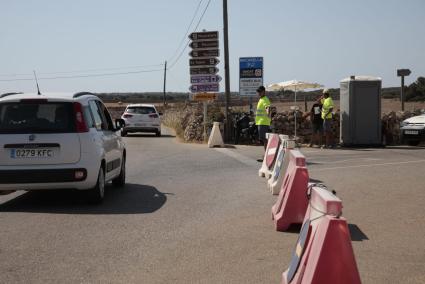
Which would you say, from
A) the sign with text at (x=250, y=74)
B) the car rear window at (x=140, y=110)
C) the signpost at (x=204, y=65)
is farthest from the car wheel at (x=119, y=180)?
the car rear window at (x=140, y=110)

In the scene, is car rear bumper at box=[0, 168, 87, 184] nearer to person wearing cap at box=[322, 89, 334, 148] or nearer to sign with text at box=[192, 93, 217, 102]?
person wearing cap at box=[322, 89, 334, 148]

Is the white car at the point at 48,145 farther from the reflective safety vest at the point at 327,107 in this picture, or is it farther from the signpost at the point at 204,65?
the signpost at the point at 204,65

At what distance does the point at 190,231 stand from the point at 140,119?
23.0 metres

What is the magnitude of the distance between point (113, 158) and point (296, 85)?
19.0 meters

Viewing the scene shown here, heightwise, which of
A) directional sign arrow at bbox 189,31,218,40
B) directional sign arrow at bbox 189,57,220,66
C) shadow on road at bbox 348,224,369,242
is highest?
directional sign arrow at bbox 189,31,218,40

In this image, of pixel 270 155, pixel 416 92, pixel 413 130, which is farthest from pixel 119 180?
pixel 416 92

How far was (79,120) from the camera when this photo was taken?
30.7 ft

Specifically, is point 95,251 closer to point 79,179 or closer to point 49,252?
point 49,252

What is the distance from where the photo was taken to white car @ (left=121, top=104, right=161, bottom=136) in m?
30.4

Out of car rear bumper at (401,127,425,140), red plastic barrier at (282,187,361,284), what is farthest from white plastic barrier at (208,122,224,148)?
red plastic barrier at (282,187,361,284)

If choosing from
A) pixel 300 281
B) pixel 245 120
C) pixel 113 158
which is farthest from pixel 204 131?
pixel 300 281

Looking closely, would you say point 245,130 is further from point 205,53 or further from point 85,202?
point 85,202

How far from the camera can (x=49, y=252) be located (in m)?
6.70

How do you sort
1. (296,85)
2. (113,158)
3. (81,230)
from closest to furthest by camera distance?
(81,230) < (113,158) < (296,85)
